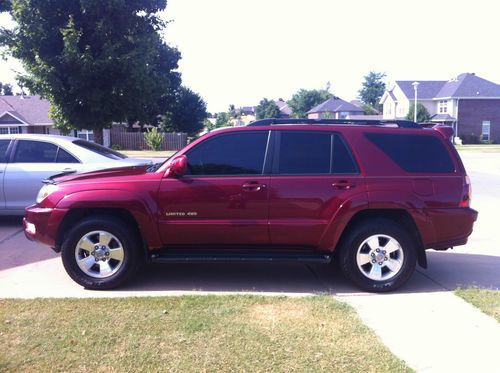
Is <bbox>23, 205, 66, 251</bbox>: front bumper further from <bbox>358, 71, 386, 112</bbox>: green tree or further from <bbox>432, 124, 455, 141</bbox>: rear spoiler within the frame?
<bbox>358, 71, 386, 112</bbox>: green tree

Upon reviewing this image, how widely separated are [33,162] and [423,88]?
5925cm

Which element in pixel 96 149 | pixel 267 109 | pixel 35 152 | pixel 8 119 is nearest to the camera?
pixel 35 152

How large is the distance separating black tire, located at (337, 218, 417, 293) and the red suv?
11 mm

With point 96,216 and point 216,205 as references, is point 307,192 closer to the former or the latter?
point 216,205

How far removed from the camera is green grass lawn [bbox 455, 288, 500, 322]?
4836mm

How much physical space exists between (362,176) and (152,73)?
13.4m

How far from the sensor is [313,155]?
5512 millimetres

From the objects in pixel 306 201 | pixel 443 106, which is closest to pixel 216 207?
pixel 306 201

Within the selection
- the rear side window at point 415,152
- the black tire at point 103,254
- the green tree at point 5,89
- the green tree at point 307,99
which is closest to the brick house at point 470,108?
the green tree at point 307,99

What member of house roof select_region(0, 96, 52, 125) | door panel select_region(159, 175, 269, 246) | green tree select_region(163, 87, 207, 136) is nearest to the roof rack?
door panel select_region(159, 175, 269, 246)

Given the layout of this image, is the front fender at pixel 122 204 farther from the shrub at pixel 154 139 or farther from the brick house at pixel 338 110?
the brick house at pixel 338 110

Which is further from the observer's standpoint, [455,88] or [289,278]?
[455,88]

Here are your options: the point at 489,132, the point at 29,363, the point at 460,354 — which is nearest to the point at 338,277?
the point at 460,354

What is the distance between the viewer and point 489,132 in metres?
57.3
